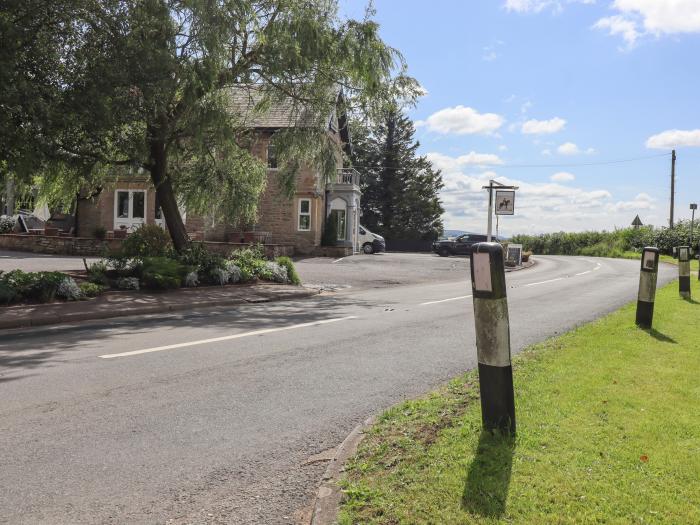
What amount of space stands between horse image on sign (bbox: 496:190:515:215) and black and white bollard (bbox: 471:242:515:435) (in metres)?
12.8

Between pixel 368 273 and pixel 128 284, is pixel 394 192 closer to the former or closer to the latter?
pixel 368 273

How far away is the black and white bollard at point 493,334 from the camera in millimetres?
3725

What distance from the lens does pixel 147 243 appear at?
17562 mm

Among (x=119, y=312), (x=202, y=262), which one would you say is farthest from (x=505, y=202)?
(x=119, y=312)

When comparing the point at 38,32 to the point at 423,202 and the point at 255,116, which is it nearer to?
the point at 255,116

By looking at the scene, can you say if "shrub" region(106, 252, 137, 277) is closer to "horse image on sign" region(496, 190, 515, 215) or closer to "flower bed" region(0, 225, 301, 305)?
"flower bed" region(0, 225, 301, 305)

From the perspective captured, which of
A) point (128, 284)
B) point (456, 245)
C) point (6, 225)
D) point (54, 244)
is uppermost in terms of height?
point (6, 225)

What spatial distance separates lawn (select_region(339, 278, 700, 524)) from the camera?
2.95 m

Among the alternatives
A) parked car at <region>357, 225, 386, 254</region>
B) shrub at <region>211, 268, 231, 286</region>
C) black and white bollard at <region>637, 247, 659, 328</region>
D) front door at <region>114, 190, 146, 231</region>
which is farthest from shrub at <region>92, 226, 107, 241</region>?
black and white bollard at <region>637, 247, 659, 328</region>

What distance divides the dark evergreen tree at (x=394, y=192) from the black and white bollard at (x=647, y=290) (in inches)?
2074

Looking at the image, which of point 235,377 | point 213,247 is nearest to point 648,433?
point 235,377

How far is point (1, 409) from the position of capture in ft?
16.2

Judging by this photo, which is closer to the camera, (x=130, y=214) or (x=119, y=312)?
(x=119, y=312)

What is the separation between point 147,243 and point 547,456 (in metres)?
15.9
